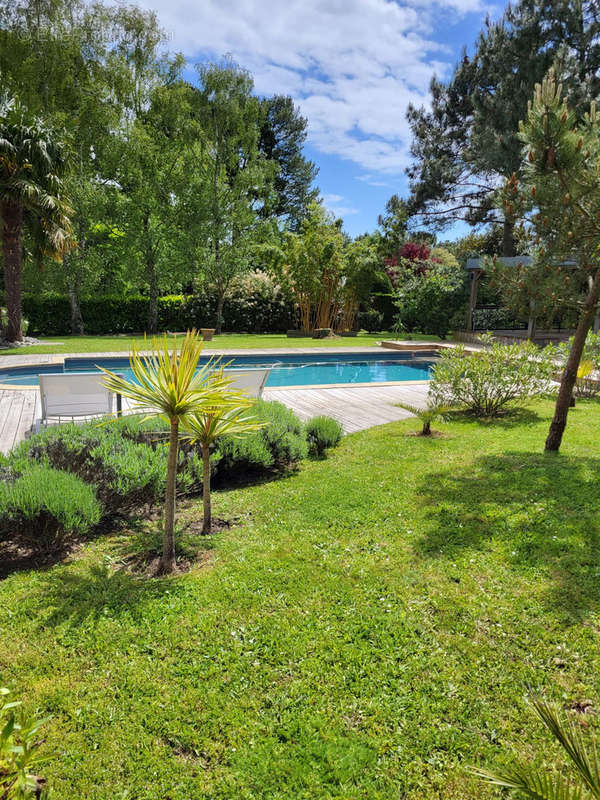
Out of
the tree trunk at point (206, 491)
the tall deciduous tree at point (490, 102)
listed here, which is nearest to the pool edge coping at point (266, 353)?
the tree trunk at point (206, 491)

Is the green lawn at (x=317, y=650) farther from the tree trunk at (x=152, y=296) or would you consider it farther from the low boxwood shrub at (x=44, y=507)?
the tree trunk at (x=152, y=296)

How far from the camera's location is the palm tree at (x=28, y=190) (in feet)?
41.2

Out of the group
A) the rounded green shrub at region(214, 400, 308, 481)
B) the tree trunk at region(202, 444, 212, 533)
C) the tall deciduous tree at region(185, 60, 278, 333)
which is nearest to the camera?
the tree trunk at region(202, 444, 212, 533)

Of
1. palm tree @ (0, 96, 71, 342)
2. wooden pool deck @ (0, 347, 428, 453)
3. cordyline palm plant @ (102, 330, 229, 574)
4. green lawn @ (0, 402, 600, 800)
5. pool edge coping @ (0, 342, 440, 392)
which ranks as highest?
palm tree @ (0, 96, 71, 342)

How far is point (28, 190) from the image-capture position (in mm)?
12430

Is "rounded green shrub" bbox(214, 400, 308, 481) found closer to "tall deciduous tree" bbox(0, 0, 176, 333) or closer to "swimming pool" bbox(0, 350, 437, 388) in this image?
"swimming pool" bbox(0, 350, 437, 388)

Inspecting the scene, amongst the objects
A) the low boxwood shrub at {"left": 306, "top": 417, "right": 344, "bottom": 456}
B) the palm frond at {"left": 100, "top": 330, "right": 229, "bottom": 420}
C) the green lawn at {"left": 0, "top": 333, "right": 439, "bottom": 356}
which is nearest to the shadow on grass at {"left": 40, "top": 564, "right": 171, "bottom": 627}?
the palm frond at {"left": 100, "top": 330, "right": 229, "bottom": 420}

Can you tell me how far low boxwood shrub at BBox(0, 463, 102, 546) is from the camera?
10.1 ft

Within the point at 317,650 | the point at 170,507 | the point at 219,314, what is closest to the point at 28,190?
the point at 219,314

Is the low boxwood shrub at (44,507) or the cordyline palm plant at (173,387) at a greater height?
the cordyline palm plant at (173,387)

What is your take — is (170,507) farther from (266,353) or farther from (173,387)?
(266,353)

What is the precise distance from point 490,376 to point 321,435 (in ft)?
9.48

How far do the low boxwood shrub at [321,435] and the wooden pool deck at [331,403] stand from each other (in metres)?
0.87

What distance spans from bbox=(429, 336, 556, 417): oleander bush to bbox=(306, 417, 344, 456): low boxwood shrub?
2.00 metres
